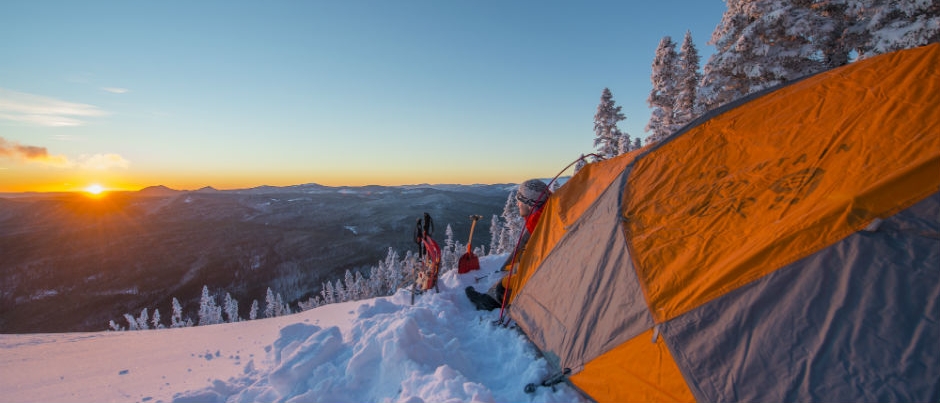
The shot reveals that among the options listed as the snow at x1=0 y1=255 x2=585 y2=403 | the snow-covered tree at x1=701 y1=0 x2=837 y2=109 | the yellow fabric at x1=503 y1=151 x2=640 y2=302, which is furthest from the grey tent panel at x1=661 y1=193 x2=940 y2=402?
the snow-covered tree at x1=701 y1=0 x2=837 y2=109

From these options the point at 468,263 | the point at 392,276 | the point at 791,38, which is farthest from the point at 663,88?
the point at 392,276

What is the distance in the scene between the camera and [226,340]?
18.8 feet

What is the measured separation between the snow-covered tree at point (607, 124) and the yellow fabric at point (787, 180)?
20473 millimetres

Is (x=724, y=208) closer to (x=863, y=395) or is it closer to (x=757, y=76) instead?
(x=863, y=395)

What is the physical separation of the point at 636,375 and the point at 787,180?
95.4 inches

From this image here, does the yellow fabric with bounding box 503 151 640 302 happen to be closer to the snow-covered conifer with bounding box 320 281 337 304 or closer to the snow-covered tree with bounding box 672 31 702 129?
the snow-covered tree with bounding box 672 31 702 129

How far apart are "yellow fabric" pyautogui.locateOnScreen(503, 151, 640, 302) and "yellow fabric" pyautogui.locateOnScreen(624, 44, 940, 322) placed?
0.76 metres

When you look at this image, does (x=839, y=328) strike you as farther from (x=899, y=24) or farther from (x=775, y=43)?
(x=775, y=43)

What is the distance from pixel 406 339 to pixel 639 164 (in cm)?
400

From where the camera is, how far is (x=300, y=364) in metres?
4.16

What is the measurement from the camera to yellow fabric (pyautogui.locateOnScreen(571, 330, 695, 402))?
3045 millimetres

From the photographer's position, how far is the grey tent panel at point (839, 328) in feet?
7.71

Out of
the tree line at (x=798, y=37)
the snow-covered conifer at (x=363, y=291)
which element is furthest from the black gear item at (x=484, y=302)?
the snow-covered conifer at (x=363, y=291)

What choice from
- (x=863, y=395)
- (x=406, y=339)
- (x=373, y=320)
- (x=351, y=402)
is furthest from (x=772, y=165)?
(x=373, y=320)
